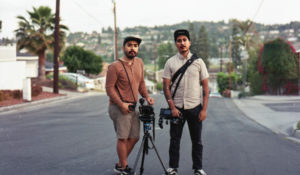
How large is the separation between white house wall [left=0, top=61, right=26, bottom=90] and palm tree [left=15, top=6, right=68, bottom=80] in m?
10.2

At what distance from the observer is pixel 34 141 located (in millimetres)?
10125

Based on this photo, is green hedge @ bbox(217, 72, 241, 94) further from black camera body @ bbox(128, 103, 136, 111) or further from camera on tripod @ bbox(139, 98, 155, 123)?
camera on tripod @ bbox(139, 98, 155, 123)

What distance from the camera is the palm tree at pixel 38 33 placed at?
4041 centimetres

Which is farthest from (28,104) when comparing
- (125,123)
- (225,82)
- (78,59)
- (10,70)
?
(225,82)

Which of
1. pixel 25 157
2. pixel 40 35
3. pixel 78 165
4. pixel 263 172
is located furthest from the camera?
pixel 40 35

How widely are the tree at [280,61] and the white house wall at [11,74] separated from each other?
19493mm

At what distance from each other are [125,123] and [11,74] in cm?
2514

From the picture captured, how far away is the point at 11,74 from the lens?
29.3 m

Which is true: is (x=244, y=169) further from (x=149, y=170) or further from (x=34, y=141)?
(x=34, y=141)

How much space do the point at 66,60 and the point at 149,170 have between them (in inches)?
2159

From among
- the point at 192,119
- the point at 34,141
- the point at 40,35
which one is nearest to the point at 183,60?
the point at 192,119

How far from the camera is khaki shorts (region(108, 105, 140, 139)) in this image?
5926mm

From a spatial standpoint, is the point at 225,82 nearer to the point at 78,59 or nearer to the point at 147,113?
the point at 78,59

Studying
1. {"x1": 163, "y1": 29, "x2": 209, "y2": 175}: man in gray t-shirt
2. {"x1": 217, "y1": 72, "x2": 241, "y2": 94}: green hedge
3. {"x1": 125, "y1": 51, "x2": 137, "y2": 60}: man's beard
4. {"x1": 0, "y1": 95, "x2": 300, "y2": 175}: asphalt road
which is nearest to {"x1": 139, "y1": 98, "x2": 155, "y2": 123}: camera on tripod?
{"x1": 163, "y1": 29, "x2": 209, "y2": 175}: man in gray t-shirt
